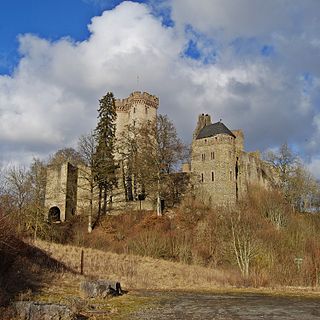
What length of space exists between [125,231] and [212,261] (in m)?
10.1

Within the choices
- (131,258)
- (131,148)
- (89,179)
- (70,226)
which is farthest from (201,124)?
(131,258)

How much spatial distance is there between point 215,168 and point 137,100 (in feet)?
65.6

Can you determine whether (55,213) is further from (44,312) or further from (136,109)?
(44,312)

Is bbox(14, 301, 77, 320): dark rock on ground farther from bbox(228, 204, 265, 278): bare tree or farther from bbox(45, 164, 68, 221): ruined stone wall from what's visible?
bbox(45, 164, 68, 221): ruined stone wall

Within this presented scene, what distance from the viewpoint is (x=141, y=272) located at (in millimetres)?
23312

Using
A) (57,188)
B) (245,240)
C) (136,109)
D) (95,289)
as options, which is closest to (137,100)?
(136,109)

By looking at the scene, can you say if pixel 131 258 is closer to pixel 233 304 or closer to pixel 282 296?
pixel 282 296

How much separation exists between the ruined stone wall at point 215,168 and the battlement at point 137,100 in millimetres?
16442

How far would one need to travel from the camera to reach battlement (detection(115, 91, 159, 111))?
197ft

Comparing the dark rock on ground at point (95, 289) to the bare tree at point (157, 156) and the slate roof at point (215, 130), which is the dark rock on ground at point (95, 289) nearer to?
the bare tree at point (157, 156)

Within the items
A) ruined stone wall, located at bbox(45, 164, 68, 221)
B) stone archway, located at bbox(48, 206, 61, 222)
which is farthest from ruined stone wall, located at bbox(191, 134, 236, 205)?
stone archway, located at bbox(48, 206, 61, 222)

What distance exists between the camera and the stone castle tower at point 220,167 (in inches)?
1683

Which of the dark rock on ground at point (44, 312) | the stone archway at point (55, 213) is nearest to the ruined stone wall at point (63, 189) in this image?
the stone archway at point (55, 213)

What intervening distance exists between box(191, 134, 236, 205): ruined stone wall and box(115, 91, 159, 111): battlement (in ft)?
53.9
